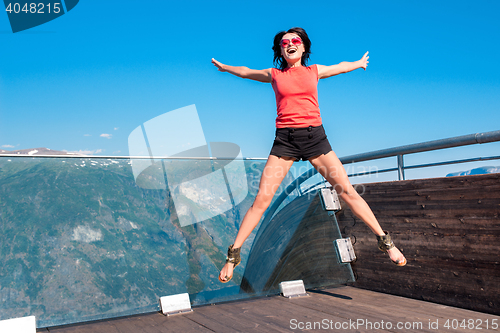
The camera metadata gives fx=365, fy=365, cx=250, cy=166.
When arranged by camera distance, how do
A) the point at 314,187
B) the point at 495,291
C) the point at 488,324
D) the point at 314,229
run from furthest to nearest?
the point at 314,187
the point at 314,229
the point at 495,291
the point at 488,324

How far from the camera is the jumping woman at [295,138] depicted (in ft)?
8.66

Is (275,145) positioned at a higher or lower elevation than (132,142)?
lower

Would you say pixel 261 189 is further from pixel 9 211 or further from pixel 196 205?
pixel 9 211

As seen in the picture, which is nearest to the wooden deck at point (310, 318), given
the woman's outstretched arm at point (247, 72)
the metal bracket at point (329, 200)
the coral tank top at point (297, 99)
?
the metal bracket at point (329, 200)

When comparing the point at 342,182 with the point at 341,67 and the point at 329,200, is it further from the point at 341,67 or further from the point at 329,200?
the point at 329,200

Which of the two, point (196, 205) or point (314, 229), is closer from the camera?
point (196, 205)

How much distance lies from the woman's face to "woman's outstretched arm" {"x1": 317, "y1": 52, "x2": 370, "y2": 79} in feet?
0.63

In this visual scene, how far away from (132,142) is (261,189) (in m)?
1.72

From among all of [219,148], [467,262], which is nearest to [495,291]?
[467,262]

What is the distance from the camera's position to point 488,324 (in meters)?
2.45

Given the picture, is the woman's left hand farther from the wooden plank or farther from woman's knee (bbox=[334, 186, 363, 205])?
the wooden plank

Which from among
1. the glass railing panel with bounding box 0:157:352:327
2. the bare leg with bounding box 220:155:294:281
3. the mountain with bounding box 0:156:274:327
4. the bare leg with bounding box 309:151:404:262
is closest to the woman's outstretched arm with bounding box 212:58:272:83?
the bare leg with bounding box 220:155:294:281

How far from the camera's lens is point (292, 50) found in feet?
8.98

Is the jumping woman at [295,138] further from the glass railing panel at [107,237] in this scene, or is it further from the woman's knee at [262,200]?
the glass railing panel at [107,237]
